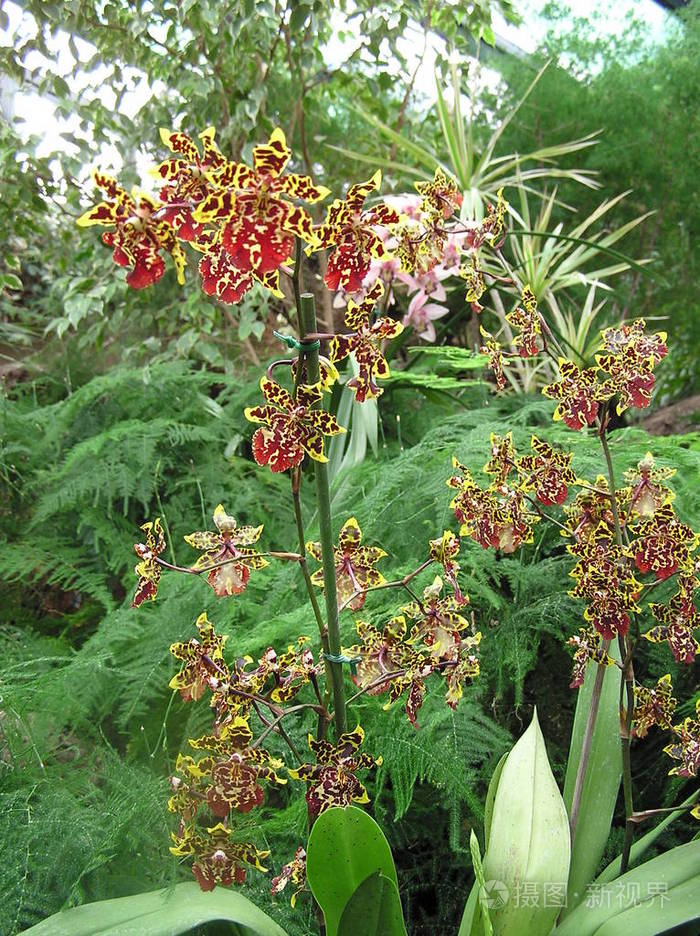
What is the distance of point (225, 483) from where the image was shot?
6.21ft

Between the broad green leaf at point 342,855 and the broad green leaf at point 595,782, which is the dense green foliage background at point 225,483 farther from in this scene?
the broad green leaf at point 342,855

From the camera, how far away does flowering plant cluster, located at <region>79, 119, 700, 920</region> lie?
1.94 feet

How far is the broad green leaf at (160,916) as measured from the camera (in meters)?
0.68

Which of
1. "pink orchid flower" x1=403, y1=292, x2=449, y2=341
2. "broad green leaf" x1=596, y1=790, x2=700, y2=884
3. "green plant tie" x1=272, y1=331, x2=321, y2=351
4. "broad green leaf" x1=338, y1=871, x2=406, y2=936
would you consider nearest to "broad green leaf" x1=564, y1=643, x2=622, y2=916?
"broad green leaf" x1=596, y1=790, x2=700, y2=884

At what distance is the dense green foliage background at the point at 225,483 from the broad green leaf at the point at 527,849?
133 mm

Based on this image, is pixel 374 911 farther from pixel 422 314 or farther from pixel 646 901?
pixel 422 314

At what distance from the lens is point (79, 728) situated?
1278 millimetres

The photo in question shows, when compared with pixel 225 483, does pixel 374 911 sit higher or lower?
lower

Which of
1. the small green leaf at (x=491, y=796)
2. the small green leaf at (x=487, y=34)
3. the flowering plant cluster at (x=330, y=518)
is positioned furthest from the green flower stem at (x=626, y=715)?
the small green leaf at (x=487, y=34)

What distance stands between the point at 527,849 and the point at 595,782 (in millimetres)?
161

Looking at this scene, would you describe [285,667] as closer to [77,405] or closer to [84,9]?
[77,405]

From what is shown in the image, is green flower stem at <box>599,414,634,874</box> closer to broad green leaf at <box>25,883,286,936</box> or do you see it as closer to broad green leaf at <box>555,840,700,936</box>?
broad green leaf at <box>555,840,700,936</box>

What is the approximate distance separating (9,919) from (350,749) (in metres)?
0.39

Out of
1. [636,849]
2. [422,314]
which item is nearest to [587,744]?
[636,849]
